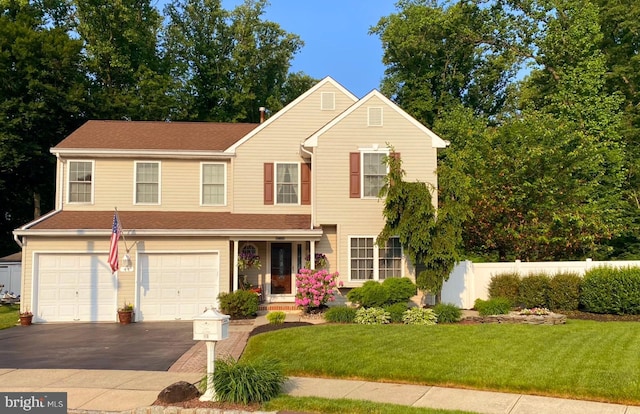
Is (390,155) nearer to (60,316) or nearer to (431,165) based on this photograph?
(431,165)

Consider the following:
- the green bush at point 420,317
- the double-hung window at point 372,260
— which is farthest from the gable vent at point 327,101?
the green bush at point 420,317

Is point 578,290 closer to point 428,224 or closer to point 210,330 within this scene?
point 428,224

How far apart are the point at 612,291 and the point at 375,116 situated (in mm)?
9474

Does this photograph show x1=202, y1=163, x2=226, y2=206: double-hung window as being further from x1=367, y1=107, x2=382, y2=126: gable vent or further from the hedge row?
the hedge row

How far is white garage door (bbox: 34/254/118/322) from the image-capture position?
18.6 metres

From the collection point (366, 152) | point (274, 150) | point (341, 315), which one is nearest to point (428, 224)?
point (366, 152)

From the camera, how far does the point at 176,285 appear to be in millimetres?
19172

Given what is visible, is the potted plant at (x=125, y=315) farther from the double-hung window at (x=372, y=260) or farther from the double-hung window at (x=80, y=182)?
the double-hung window at (x=372, y=260)

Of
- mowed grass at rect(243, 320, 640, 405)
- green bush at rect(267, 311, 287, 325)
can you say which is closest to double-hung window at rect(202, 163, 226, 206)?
green bush at rect(267, 311, 287, 325)

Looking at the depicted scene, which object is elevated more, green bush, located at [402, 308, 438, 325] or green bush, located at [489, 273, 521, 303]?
green bush, located at [489, 273, 521, 303]

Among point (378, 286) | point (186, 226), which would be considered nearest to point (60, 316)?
point (186, 226)

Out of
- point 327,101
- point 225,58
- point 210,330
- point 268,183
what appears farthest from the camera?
point 225,58

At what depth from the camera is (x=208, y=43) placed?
41.4 m

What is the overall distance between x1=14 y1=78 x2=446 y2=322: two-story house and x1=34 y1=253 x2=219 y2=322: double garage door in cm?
3
